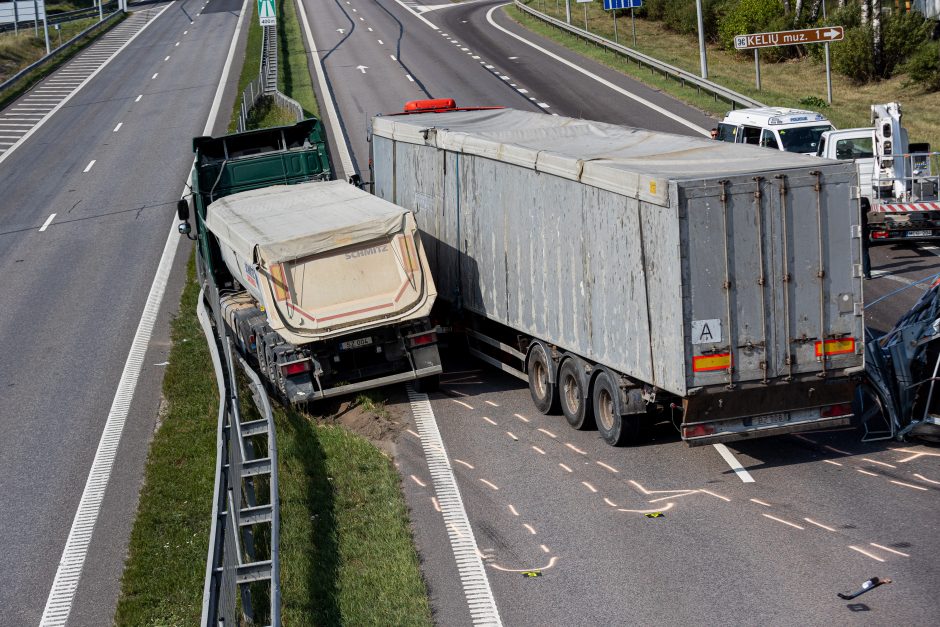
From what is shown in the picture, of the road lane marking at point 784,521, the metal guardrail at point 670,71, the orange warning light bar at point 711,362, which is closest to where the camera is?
the road lane marking at point 784,521

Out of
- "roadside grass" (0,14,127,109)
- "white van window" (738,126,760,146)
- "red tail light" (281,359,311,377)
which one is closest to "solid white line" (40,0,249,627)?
"red tail light" (281,359,311,377)

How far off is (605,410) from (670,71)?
29405 mm

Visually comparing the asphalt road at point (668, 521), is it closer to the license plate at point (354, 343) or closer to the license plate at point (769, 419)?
the license plate at point (769, 419)

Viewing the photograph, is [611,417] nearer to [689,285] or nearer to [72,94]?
[689,285]

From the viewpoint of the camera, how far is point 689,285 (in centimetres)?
1071

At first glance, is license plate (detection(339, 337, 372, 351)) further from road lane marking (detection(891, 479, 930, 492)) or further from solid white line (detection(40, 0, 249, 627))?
road lane marking (detection(891, 479, 930, 492))

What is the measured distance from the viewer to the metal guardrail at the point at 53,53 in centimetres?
5006

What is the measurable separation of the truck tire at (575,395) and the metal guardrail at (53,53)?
42.8m

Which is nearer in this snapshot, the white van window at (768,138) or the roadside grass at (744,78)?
the white van window at (768,138)

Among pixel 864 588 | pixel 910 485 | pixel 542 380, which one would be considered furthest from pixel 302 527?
pixel 910 485

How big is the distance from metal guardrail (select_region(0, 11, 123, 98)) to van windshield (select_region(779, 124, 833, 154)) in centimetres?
3787

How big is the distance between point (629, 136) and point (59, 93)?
4074 centimetres

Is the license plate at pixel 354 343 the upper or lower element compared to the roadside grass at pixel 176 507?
upper

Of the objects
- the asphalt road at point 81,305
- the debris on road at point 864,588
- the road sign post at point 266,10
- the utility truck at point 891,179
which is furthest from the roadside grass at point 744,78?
the debris on road at point 864,588
